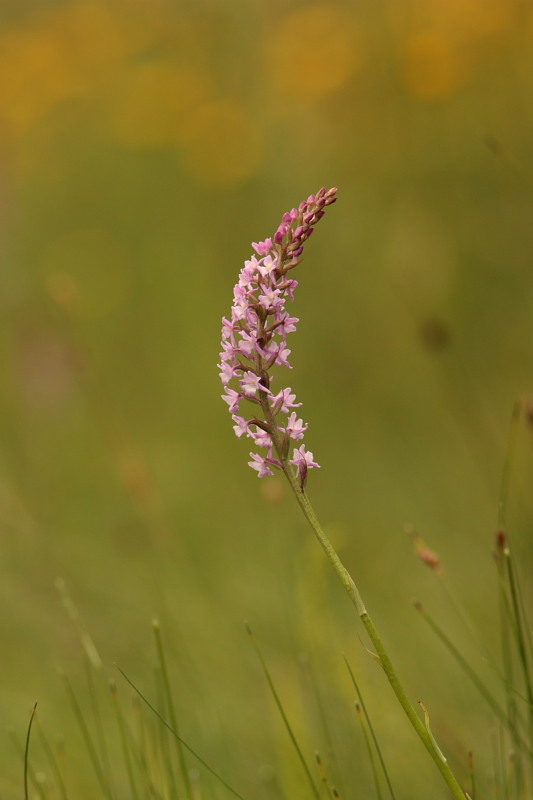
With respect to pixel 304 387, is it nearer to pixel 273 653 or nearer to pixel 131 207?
pixel 273 653

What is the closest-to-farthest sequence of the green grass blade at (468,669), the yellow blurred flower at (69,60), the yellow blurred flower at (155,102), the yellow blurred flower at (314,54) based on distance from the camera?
the green grass blade at (468,669) < the yellow blurred flower at (314,54) < the yellow blurred flower at (155,102) < the yellow blurred flower at (69,60)

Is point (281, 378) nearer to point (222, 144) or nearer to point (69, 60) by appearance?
point (222, 144)

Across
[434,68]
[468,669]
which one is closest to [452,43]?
[434,68]

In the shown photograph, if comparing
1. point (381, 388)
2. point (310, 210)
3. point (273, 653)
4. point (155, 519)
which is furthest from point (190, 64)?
point (310, 210)

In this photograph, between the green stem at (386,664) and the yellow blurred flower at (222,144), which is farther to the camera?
the yellow blurred flower at (222,144)

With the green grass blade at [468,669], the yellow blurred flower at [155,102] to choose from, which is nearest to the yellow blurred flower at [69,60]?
the yellow blurred flower at [155,102]

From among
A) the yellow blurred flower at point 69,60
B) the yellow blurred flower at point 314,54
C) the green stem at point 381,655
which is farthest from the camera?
the yellow blurred flower at point 69,60

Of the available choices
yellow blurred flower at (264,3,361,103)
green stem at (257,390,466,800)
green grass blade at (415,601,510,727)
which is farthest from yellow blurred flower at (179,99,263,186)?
green stem at (257,390,466,800)

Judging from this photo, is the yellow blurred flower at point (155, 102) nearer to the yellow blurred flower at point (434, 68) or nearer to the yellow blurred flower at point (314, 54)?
the yellow blurred flower at point (314, 54)

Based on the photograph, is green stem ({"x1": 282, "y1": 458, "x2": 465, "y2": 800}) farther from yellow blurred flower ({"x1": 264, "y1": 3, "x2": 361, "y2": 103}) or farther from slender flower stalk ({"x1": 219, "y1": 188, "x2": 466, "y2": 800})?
yellow blurred flower ({"x1": 264, "y1": 3, "x2": 361, "y2": 103})
